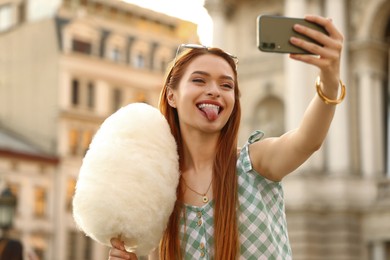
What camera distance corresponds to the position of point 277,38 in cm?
321

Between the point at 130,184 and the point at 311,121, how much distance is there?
29.9 inches

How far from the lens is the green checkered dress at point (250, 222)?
11.6 ft

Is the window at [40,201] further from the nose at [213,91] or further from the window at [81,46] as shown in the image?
the nose at [213,91]

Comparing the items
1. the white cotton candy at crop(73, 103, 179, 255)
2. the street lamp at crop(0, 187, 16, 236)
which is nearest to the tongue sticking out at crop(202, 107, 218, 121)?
the white cotton candy at crop(73, 103, 179, 255)

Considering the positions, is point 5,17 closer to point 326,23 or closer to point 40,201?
point 40,201

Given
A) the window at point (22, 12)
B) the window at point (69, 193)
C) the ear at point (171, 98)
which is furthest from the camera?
the window at point (22, 12)

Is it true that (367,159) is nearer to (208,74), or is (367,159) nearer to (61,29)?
(61,29)

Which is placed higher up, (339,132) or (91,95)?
(91,95)

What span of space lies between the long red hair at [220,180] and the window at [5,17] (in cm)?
5441

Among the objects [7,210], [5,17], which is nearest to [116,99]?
[5,17]

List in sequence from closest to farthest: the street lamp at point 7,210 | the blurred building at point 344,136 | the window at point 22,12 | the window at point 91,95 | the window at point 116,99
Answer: the street lamp at point 7,210
the blurred building at point 344,136
the window at point 91,95
the window at point 116,99
the window at point 22,12

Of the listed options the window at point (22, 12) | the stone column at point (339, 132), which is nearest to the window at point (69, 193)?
the window at point (22, 12)

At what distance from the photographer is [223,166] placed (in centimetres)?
366

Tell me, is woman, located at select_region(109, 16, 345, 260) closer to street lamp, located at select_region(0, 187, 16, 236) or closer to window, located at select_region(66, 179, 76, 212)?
street lamp, located at select_region(0, 187, 16, 236)
